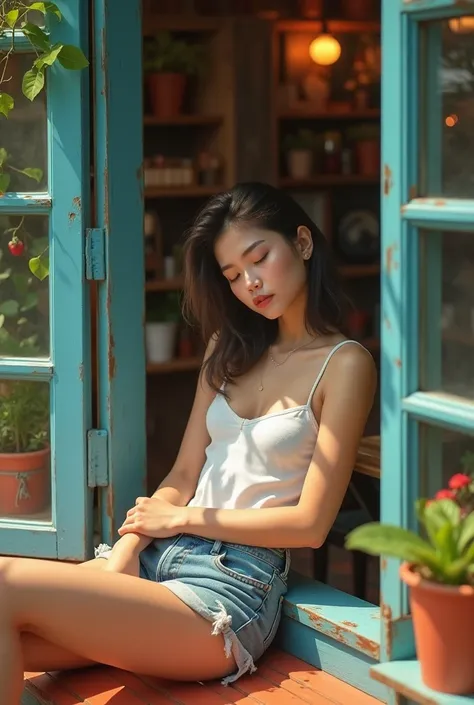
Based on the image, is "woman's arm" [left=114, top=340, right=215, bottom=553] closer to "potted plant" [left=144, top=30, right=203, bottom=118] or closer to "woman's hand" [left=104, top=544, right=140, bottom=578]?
"woman's hand" [left=104, top=544, right=140, bottom=578]

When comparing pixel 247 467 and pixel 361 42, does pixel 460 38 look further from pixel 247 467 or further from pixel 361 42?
pixel 361 42

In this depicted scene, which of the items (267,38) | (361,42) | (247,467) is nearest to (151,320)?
(267,38)

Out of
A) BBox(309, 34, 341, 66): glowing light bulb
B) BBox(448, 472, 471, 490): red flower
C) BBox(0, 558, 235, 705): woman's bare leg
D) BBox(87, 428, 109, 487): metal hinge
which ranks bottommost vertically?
BBox(0, 558, 235, 705): woman's bare leg

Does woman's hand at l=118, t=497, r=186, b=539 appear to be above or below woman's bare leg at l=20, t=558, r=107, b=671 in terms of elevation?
above

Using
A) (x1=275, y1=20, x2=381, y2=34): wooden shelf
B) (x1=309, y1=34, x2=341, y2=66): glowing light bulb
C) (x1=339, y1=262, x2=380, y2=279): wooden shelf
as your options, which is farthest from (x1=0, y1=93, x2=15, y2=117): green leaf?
(x1=339, y1=262, x2=380, y2=279): wooden shelf

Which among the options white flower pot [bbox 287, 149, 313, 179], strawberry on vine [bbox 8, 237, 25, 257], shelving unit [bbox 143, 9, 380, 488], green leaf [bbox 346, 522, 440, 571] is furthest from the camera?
white flower pot [bbox 287, 149, 313, 179]

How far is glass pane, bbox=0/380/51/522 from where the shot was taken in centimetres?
317

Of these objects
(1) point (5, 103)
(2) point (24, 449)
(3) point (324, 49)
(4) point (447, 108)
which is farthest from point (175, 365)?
(4) point (447, 108)

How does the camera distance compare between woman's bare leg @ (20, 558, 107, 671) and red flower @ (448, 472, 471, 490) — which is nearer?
red flower @ (448, 472, 471, 490)

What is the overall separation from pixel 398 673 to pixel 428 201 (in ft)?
2.88

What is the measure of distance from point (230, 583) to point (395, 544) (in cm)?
80

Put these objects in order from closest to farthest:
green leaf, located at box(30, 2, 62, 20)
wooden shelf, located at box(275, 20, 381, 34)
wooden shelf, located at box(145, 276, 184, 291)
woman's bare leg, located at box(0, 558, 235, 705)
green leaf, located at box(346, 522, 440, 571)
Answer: green leaf, located at box(346, 522, 440, 571), woman's bare leg, located at box(0, 558, 235, 705), green leaf, located at box(30, 2, 62, 20), wooden shelf, located at box(145, 276, 184, 291), wooden shelf, located at box(275, 20, 381, 34)

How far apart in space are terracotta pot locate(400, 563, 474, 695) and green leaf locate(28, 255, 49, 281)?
4.66ft

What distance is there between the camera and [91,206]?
120 inches
